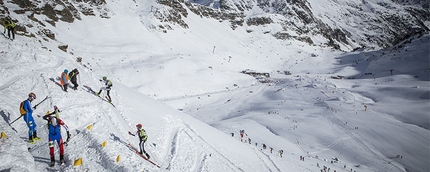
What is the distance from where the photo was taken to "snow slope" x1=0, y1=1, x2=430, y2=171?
9648mm

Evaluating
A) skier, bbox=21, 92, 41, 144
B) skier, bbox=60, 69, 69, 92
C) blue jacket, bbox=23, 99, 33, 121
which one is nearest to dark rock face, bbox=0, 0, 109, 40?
skier, bbox=60, 69, 69, 92

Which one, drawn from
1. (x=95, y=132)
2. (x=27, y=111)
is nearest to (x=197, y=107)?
(x=95, y=132)

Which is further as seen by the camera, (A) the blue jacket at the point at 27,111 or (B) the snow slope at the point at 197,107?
(B) the snow slope at the point at 197,107

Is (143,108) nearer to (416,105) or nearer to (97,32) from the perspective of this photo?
(416,105)

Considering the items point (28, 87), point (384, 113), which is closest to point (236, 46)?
point (384, 113)

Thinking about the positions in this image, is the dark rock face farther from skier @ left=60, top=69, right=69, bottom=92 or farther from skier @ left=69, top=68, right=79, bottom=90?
skier @ left=60, top=69, right=69, bottom=92

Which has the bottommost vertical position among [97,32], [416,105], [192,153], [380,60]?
[97,32]

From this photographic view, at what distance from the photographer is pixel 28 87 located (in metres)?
11.0

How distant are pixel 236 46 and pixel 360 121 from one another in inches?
2259

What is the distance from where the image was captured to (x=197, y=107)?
3431 cm

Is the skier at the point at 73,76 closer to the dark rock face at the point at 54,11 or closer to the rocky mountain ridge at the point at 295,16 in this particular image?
the rocky mountain ridge at the point at 295,16

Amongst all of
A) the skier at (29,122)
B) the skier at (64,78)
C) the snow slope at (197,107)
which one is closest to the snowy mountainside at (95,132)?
the snow slope at (197,107)

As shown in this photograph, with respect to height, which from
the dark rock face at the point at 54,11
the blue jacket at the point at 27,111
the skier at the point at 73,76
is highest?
the blue jacket at the point at 27,111

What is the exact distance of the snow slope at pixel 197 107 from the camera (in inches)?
380
